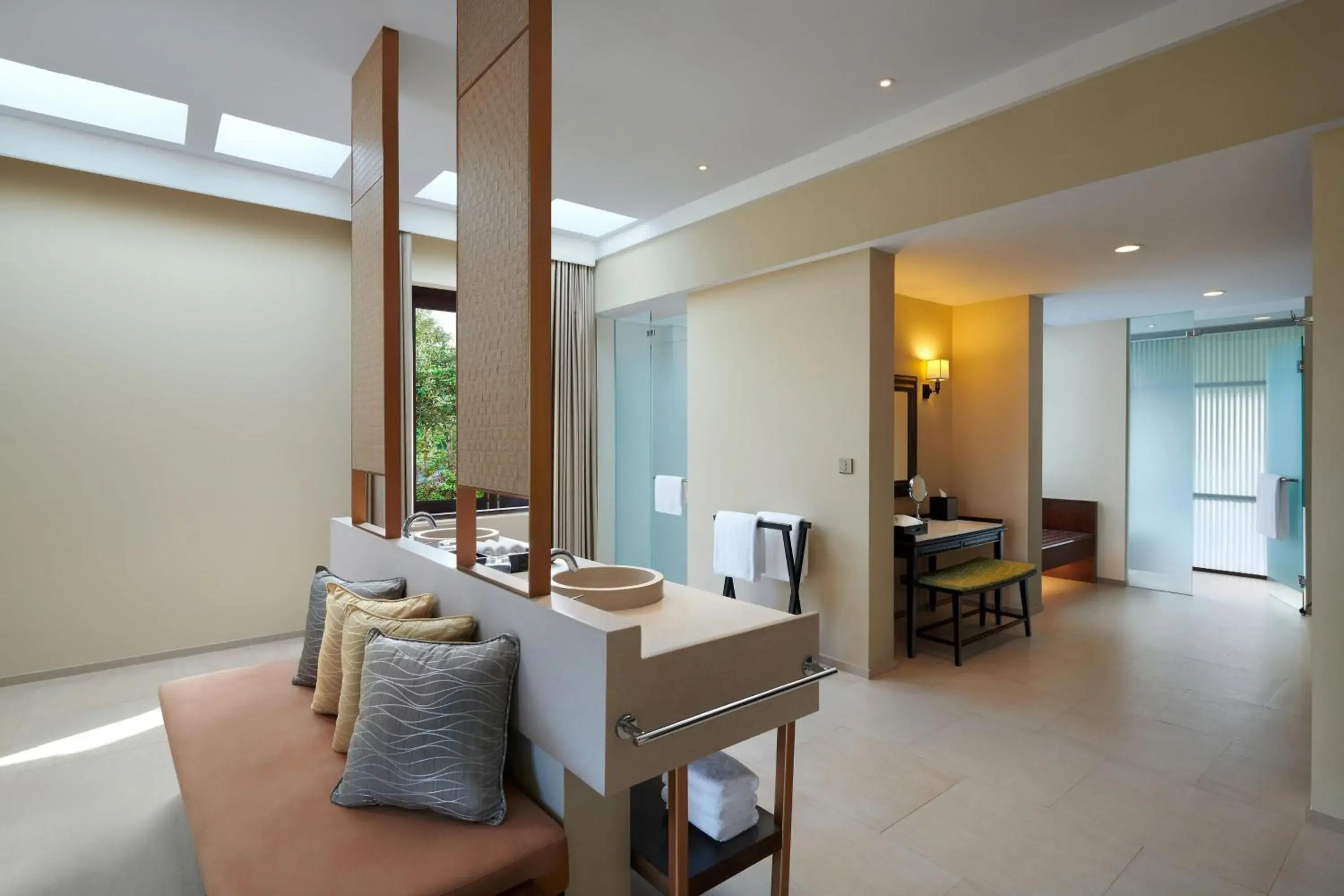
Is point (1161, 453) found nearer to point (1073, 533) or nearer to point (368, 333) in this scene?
point (1073, 533)

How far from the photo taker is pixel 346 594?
91.7 inches

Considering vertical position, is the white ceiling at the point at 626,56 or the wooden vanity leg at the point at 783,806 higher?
the white ceiling at the point at 626,56

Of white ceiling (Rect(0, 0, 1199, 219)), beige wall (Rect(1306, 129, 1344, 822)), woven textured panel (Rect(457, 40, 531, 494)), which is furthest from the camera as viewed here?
white ceiling (Rect(0, 0, 1199, 219))

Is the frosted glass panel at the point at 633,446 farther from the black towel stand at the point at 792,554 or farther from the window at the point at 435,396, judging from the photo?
the black towel stand at the point at 792,554

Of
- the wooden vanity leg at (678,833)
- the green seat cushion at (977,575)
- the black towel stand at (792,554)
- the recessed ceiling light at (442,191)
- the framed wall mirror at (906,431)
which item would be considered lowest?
the wooden vanity leg at (678,833)

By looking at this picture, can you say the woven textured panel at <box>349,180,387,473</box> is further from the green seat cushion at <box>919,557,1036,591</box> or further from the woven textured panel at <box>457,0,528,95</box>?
the green seat cushion at <box>919,557,1036,591</box>

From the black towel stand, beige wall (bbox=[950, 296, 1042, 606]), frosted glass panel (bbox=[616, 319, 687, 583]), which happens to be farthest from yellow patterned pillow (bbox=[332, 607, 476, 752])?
beige wall (bbox=[950, 296, 1042, 606])

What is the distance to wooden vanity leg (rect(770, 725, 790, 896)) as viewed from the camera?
1889mm

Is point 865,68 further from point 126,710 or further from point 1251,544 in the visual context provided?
point 1251,544

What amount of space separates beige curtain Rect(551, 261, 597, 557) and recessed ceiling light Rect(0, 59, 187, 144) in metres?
2.54

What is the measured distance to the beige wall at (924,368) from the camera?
16.5 feet

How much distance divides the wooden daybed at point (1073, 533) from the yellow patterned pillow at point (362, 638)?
525cm

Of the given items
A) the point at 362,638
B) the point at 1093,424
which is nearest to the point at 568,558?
the point at 362,638

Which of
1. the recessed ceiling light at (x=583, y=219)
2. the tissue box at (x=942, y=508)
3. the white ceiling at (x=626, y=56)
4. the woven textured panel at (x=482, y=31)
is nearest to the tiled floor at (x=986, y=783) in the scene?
the tissue box at (x=942, y=508)
